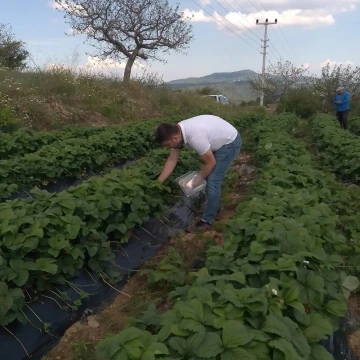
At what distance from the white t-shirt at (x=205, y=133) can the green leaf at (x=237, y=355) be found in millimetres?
2988

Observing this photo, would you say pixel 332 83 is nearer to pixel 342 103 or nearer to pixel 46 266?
pixel 342 103

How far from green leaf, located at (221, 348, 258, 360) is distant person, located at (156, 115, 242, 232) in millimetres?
2904

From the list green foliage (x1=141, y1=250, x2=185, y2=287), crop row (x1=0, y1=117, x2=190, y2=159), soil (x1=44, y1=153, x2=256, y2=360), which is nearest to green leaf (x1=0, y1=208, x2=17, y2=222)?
soil (x1=44, y1=153, x2=256, y2=360)

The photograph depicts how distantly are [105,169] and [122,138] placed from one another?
1.12 m

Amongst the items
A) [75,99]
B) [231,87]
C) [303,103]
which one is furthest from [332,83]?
[231,87]

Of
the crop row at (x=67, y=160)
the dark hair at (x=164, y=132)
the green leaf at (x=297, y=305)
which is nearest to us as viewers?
the green leaf at (x=297, y=305)

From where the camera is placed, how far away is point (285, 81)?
45.9 meters

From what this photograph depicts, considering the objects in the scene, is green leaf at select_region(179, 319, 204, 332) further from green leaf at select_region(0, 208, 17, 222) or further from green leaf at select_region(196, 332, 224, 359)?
green leaf at select_region(0, 208, 17, 222)

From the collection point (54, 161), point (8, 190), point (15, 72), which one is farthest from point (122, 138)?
point (15, 72)

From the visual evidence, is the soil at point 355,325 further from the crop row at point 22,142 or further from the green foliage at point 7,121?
the green foliage at point 7,121

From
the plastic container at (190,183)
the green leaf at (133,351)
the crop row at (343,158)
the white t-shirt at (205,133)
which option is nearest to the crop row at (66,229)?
the plastic container at (190,183)

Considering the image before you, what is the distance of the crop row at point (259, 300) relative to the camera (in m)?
2.04

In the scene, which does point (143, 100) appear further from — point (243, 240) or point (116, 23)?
point (243, 240)

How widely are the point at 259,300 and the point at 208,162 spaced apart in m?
2.71
